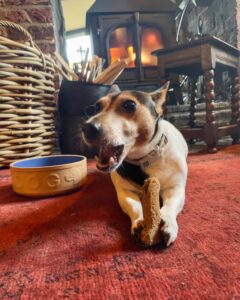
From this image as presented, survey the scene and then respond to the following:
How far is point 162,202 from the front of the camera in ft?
2.43

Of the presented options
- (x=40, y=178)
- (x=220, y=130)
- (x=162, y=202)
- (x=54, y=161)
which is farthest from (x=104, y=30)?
(x=162, y=202)

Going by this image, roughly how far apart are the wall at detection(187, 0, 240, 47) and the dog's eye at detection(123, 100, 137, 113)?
2.02 metres

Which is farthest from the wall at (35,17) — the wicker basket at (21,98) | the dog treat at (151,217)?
the dog treat at (151,217)

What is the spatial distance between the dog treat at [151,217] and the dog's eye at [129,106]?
28 cm

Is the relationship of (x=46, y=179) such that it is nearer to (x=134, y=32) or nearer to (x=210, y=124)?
(x=210, y=124)

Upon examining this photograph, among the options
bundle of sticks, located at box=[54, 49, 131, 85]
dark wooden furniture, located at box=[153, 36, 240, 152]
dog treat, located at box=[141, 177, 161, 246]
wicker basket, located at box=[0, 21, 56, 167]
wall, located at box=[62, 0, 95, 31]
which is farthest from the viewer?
wall, located at box=[62, 0, 95, 31]

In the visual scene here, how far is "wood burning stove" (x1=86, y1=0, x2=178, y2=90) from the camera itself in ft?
9.04

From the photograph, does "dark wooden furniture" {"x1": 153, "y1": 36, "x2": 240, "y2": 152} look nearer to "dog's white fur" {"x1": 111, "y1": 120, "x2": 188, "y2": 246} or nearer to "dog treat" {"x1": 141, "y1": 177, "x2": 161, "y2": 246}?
"dog's white fur" {"x1": 111, "y1": 120, "x2": 188, "y2": 246}

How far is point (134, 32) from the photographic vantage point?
2754 millimetres

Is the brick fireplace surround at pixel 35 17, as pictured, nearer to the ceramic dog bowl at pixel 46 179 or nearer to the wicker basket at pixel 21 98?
the wicker basket at pixel 21 98

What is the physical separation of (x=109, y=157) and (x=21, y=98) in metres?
0.86

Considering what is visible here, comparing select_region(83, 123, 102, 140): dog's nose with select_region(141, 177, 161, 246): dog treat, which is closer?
select_region(141, 177, 161, 246): dog treat

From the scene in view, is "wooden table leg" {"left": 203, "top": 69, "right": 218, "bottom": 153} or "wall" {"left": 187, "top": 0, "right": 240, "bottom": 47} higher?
"wall" {"left": 187, "top": 0, "right": 240, "bottom": 47}

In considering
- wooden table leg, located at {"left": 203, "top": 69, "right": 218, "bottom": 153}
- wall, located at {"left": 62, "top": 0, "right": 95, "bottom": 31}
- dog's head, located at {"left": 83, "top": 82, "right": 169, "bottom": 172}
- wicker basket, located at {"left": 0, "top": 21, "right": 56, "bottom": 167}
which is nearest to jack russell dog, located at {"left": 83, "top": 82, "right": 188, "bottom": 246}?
dog's head, located at {"left": 83, "top": 82, "right": 169, "bottom": 172}
